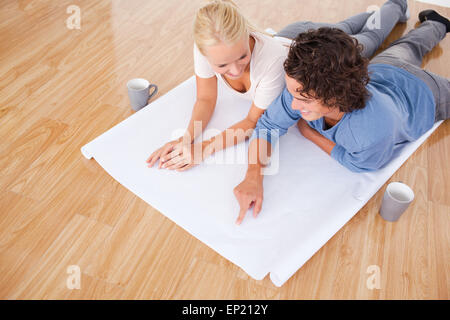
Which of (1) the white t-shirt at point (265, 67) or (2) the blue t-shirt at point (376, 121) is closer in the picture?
(2) the blue t-shirt at point (376, 121)

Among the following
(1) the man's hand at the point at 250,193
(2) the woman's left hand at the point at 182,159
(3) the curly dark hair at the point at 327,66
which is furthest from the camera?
(2) the woman's left hand at the point at 182,159

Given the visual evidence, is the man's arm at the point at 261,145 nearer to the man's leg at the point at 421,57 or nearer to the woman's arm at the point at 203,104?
the woman's arm at the point at 203,104

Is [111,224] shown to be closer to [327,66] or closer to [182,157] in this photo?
[182,157]

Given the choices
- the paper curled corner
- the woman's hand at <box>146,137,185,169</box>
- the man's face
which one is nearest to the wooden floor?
the paper curled corner

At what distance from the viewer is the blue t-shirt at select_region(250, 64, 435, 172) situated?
42.8 inches

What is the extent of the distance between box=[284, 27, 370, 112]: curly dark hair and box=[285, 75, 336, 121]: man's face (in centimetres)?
2

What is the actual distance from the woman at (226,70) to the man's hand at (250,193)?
20cm

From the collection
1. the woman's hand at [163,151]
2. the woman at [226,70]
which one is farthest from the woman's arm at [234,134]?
the woman's hand at [163,151]

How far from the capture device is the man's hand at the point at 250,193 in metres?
1.19

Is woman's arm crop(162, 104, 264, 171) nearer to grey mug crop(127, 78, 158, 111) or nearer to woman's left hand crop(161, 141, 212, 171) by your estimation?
woman's left hand crop(161, 141, 212, 171)

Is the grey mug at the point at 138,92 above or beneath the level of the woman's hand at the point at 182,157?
above

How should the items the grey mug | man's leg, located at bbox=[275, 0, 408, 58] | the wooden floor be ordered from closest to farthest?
the wooden floor
the grey mug
man's leg, located at bbox=[275, 0, 408, 58]

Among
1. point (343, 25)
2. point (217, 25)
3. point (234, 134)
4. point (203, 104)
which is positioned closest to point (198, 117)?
point (203, 104)
